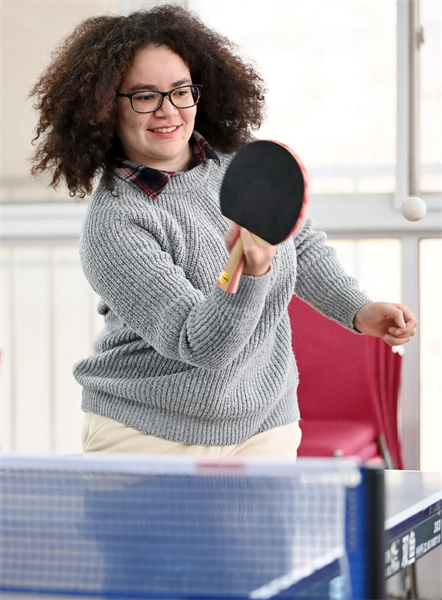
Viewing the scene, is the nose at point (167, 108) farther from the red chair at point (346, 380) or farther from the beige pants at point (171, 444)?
the red chair at point (346, 380)

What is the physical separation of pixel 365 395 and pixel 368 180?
2.57 ft

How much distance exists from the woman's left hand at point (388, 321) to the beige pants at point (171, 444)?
0.25m

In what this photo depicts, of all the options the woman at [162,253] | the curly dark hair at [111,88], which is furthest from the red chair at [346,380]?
the curly dark hair at [111,88]

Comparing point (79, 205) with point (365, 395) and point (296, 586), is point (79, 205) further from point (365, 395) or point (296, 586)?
point (296, 586)

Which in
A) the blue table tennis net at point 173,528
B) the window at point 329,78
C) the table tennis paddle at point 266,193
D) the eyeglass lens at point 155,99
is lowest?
the blue table tennis net at point 173,528

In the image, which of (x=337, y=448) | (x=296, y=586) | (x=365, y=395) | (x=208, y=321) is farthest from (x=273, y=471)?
(x=365, y=395)

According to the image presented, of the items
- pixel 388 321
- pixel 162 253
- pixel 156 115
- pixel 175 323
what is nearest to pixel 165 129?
pixel 156 115

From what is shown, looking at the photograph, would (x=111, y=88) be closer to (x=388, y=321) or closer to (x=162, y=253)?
(x=162, y=253)

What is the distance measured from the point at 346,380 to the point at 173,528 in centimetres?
168

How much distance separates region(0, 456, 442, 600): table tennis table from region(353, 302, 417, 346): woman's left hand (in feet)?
2.54

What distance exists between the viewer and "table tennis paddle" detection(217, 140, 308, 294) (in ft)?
3.51

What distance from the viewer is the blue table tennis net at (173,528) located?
0.75 meters

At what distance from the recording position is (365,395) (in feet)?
7.84

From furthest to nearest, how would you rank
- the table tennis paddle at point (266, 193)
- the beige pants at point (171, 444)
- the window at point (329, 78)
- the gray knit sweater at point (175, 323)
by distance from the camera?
the window at point (329, 78) < the beige pants at point (171, 444) < the gray knit sweater at point (175, 323) < the table tennis paddle at point (266, 193)
